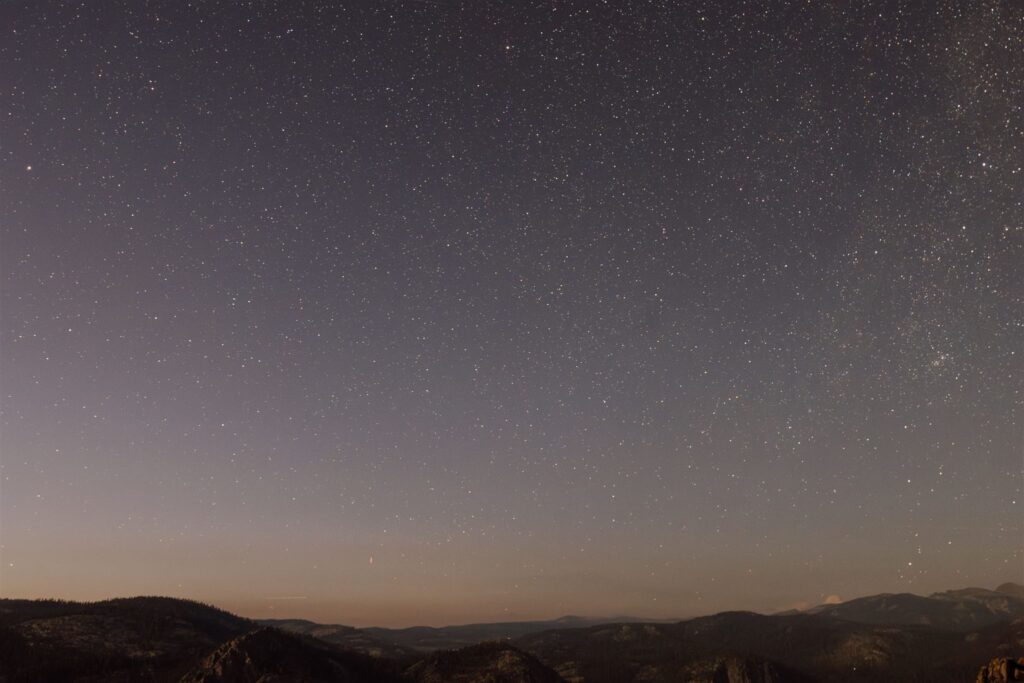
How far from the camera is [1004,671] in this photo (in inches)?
895

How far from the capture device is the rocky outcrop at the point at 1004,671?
2173 centimetres

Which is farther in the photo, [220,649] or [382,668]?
[382,668]

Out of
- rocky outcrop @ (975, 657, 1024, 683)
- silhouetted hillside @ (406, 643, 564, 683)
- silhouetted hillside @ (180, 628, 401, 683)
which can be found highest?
rocky outcrop @ (975, 657, 1024, 683)

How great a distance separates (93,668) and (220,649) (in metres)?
24.9

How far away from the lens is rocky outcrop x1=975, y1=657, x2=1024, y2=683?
21.7 m

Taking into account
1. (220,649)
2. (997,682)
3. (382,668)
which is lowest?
(382,668)

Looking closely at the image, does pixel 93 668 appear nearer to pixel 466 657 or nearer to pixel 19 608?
pixel 19 608

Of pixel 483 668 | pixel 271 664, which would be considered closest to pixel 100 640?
pixel 271 664

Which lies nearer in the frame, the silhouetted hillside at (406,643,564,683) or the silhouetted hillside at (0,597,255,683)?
the silhouetted hillside at (0,597,255,683)

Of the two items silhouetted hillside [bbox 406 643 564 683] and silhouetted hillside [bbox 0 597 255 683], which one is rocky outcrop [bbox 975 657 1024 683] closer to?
silhouetted hillside [bbox 0 597 255 683]

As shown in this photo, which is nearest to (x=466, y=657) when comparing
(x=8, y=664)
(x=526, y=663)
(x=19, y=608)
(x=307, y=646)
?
(x=526, y=663)

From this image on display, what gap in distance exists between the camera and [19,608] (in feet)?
551

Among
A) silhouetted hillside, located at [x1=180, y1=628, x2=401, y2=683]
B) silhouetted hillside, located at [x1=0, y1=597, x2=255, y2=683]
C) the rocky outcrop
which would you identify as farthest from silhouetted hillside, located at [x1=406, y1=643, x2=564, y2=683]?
the rocky outcrop

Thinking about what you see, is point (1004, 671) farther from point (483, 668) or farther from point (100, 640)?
point (100, 640)
